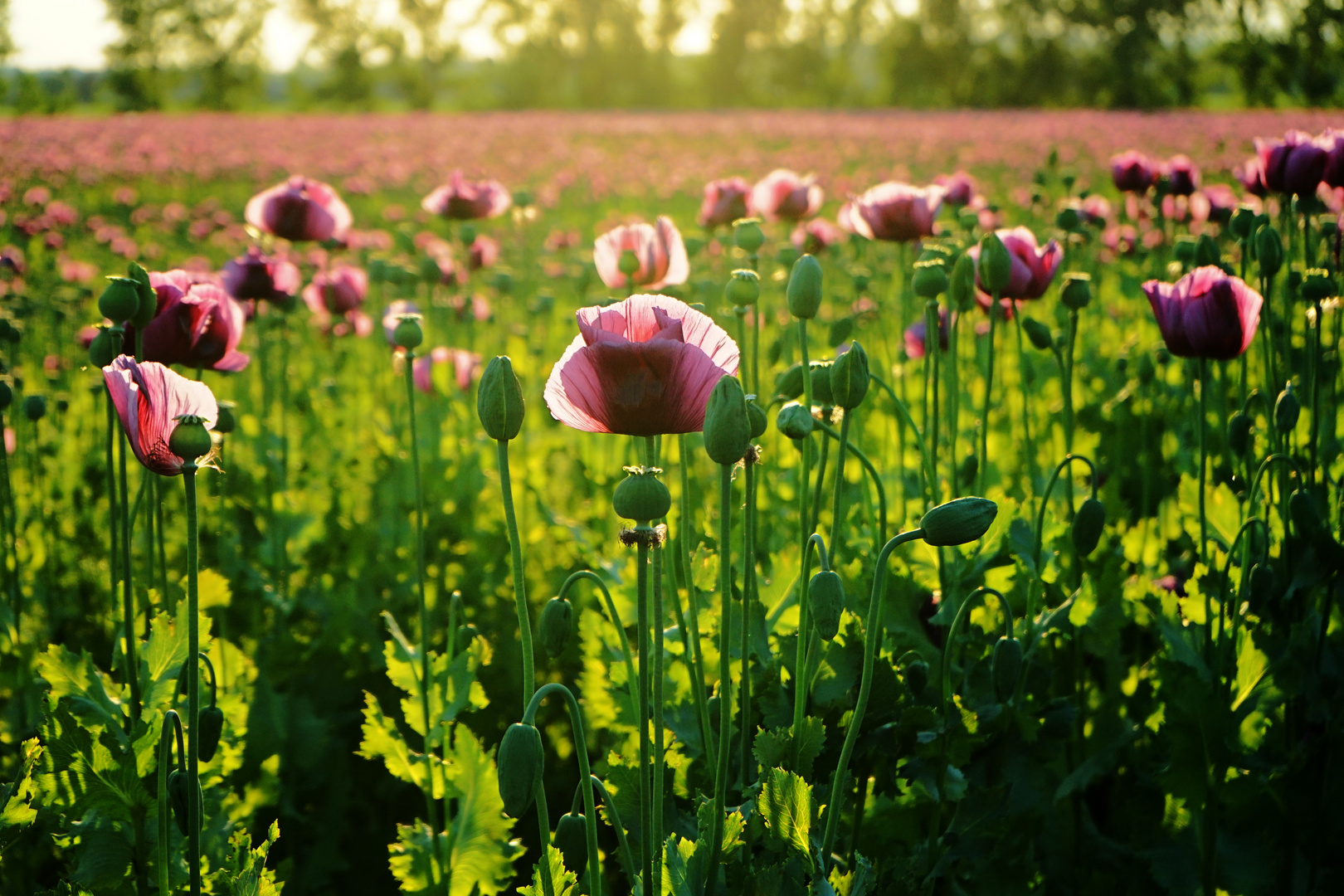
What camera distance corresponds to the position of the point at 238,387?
414 cm

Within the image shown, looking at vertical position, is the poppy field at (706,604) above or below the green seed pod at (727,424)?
below

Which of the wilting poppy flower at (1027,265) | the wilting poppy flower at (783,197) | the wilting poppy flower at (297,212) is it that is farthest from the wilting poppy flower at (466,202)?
the wilting poppy flower at (1027,265)

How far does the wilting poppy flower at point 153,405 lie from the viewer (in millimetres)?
1052

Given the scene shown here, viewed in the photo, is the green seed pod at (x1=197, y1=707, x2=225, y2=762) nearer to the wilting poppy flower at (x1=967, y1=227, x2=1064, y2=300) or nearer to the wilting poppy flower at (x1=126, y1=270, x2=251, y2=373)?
the wilting poppy flower at (x1=126, y1=270, x2=251, y2=373)

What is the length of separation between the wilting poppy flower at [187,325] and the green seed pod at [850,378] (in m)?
0.93

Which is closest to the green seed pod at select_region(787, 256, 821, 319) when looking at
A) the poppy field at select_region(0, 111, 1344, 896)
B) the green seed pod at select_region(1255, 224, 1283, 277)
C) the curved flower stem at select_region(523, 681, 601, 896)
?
the poppy field at select_region(0, 111, 1344, 896)

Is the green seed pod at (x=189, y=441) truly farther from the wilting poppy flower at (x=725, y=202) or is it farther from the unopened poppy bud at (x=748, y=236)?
the wilting poppy flower at (x=725, y=202)

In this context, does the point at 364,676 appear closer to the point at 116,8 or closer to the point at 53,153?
the point at 53,153

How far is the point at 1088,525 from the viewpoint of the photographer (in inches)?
61.7

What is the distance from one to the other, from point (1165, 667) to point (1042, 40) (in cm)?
4456

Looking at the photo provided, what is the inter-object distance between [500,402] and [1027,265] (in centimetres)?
142

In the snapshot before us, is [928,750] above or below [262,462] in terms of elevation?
below

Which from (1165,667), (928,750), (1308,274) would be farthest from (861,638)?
Result: (1308,274)

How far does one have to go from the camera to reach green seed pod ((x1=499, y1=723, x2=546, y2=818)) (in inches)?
36.5
